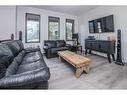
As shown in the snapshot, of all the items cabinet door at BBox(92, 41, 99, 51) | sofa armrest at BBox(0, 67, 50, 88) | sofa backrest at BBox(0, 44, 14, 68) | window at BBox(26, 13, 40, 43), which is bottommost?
sofa armrest at BBox(0, 67, 50, 88)

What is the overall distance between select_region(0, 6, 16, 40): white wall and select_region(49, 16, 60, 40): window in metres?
2.07

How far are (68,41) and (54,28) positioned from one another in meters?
1.34

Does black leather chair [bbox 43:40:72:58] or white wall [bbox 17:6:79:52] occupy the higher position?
white wall [bbox 17:6:79:52]

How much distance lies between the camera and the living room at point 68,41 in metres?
2.25

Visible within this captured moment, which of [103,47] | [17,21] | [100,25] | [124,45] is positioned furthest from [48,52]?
[124,45]

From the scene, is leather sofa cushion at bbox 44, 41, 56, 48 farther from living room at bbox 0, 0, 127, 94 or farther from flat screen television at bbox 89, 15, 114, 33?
flat screen television at bbox 89, 15, 114, 33

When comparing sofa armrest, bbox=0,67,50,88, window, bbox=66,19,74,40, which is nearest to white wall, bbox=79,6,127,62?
window, bbox=66,19,74,40

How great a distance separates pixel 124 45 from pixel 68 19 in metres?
3.81

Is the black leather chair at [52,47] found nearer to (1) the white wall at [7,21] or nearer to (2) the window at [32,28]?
(2) the window at [32,28]

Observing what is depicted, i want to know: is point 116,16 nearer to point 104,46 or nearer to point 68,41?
point 104,46

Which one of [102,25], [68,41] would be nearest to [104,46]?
[102,25]

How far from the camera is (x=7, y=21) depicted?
160 inches

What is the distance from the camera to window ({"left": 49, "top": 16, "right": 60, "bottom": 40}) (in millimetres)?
5890

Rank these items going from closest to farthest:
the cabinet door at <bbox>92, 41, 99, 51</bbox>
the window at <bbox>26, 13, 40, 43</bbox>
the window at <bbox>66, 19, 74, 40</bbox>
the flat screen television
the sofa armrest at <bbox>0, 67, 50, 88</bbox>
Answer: the sofa armrest at <bbox>0, 67, 50, 88</bbox>
the flat screen television
the cabinet door at <bbox>92, 41, 99, 51</bbox>
the window at <bbox>26, 13, 40, 43</bbox>
the window at <bbox>66, 19, 74, 40</bbox>
